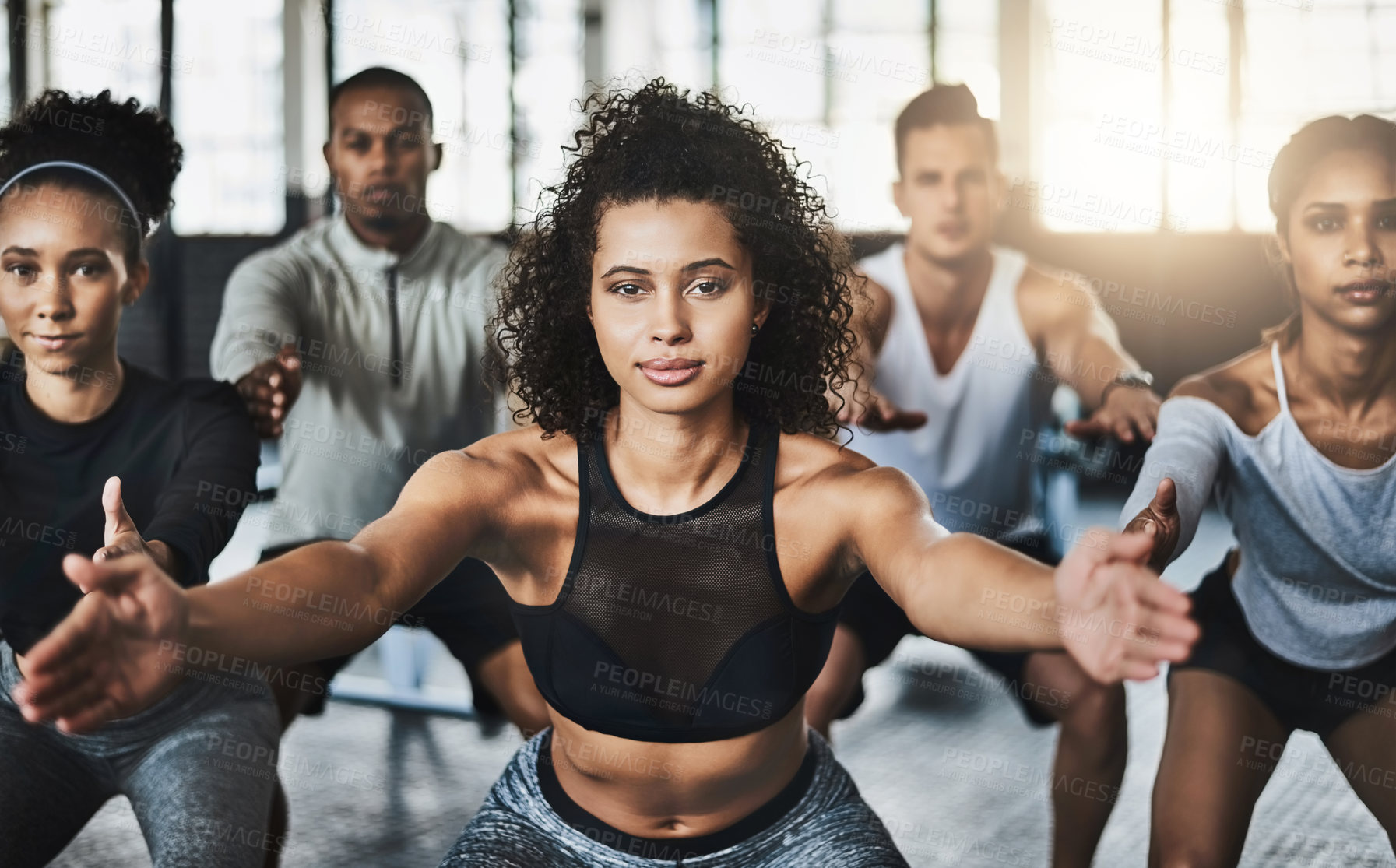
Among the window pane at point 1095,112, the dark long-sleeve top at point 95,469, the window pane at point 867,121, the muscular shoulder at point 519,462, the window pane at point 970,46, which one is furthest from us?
the window pane at point 867,121

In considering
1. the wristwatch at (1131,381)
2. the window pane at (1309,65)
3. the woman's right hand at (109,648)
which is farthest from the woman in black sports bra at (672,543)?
the window pane at (1309,65)

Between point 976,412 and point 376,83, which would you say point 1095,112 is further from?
point 376,83

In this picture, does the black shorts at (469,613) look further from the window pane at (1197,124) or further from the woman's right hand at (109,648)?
the window pane at (1197,124)

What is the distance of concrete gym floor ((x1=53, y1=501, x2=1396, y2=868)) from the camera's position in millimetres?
2553

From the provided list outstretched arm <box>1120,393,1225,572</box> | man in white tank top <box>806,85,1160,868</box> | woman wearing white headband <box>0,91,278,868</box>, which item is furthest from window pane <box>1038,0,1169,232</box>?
woman wearing white headband <box>0,91,278,868</box>

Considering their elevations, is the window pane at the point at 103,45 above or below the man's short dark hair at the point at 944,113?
above

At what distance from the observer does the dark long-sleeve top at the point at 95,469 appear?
206 cm

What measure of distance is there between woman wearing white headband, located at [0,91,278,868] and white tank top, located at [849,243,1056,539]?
1641 mm

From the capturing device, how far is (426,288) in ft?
9.84

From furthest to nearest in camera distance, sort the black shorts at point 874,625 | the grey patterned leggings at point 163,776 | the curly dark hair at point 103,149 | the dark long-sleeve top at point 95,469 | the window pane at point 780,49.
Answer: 1. the window pane at point 780,49
2. the black shorts at point 874,625
3. the curly dark hair at point 103,149
4. the dark long-sleeve top at point 95,469
5. the grey patterned leggings at point 163,776

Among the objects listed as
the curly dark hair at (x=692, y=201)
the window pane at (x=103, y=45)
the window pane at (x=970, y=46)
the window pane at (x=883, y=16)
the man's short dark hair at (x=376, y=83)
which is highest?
the window pane at (x=103, y=45)

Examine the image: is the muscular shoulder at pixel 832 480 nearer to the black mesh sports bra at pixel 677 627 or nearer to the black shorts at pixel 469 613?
the black mesh sports bra at pixel 677 627

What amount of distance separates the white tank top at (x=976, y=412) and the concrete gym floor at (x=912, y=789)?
0.67 metres

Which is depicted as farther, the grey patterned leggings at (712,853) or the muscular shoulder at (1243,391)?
the muscular shoulder at (1243,391)
